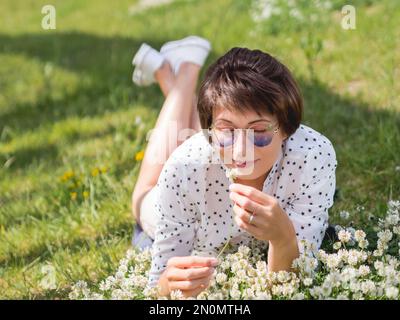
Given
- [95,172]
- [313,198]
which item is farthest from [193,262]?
[95,172]

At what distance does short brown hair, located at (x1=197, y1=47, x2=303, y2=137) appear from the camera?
260 centimetres

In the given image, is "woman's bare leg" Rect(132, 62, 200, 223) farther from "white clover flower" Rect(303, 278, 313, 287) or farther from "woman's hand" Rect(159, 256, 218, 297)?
"white clover flower" Rect(303, 278, 313, 287)

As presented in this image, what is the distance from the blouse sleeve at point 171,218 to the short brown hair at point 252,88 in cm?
30

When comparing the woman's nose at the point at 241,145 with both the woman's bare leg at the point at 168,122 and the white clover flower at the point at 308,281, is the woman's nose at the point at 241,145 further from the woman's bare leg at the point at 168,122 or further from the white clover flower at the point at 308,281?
the woman's bare leg at the point at 168,122

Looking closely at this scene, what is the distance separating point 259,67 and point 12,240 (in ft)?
6.28

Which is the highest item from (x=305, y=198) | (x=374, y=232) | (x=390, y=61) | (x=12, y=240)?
(x=390, y=61)

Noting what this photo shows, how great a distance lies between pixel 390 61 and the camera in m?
5.26

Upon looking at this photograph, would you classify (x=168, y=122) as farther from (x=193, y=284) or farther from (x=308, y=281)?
(x=308, y=281)

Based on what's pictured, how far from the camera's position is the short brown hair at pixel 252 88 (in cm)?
260

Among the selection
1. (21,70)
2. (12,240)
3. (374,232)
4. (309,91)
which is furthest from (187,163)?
(21,70)

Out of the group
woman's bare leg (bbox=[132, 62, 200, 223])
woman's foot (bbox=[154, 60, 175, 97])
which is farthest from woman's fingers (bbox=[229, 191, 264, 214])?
woman's foot (bbox=[154, 60, 175, 97])

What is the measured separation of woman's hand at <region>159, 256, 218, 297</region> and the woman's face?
1.19ft

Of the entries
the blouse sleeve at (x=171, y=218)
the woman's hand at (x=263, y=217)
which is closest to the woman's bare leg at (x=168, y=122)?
the blouse sleeve at (x=171, y=218)
